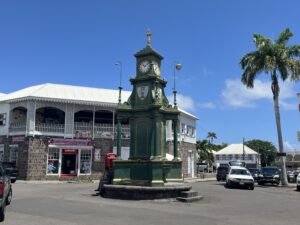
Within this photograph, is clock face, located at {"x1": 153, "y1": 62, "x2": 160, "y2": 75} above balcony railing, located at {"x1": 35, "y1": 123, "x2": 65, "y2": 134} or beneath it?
above

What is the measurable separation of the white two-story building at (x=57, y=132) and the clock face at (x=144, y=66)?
13583mm

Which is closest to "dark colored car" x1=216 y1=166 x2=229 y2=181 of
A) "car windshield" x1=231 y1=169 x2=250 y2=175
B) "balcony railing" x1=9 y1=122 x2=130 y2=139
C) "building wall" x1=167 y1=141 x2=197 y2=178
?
"building wall" x1=167 y1=141 x2=197 y2=178

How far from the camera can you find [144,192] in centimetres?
1609

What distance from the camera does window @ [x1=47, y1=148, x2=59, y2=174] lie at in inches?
1284

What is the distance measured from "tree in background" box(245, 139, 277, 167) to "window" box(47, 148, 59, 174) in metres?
79.5

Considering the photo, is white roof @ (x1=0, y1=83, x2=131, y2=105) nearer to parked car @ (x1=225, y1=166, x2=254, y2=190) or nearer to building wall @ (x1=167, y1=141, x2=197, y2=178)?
building wall @ (x1=167, y1=141, x2=197, y2=178)

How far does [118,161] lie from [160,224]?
26.3 ft

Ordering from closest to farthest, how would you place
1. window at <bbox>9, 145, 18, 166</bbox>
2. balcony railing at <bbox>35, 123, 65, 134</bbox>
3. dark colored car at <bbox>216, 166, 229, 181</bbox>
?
1. balcony railing at <bbox>35, 123, 65, 134</bbox>
2. window at <bbox>9, 145, 18, 166</bbox>
3. dark colored car at <bbox>216, 166, 229, 181</bbox>

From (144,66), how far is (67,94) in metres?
17.6

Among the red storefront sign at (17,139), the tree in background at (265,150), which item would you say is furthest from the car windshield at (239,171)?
the tree in background at (265,150)

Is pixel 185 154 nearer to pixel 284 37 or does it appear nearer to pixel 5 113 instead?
pixel 284 37

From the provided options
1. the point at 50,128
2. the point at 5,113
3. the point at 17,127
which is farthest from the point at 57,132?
the point at 5,113

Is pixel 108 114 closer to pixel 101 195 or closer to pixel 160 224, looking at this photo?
pixel 101 195

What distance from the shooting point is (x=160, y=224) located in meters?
10.1
